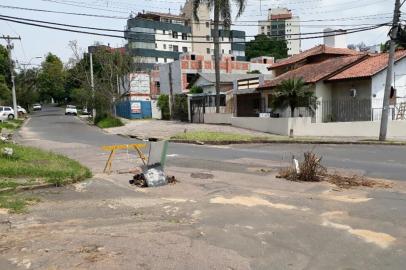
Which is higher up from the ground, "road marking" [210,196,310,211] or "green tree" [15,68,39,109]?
"green tree" [15,68,39,109]

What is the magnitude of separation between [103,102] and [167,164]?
1245 inches

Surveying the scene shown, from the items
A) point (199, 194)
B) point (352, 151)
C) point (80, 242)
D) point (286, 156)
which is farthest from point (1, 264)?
point (352, 151)

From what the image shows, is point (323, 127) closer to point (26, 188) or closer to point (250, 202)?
point (250, 202)

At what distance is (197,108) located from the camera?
42.4 meters

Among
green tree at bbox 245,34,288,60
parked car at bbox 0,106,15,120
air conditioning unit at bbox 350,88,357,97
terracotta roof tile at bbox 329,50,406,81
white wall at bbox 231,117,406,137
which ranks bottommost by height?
white wall at bbox 231,117,406,137

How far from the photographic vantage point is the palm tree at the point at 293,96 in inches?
1179

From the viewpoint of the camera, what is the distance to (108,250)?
20.8 ft

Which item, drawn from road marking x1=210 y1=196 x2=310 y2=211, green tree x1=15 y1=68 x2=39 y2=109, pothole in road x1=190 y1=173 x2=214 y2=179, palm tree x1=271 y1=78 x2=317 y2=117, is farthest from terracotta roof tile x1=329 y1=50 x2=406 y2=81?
green tree x1=15 y1=68 x2=39 y2=109

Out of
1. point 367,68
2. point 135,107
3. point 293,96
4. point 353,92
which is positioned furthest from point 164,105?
point 367,68

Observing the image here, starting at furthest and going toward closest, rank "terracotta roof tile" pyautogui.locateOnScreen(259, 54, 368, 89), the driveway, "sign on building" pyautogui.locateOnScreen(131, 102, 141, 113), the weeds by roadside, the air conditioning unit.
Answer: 1. "sign on building" pyautogui.locateOnScreen(131, 102, 141, 113)
2. "terracotta roof tile" pyautogui.locateOnScreen(259, 54, 368, 89)
3. the air conditioning unit
4. the weeds by roadside
5. the driveway

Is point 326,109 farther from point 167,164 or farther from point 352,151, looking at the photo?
point 167,164

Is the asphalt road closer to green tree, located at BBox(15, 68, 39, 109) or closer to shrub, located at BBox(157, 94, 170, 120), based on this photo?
shrub, located at BBox(157, 94, 170, 120)

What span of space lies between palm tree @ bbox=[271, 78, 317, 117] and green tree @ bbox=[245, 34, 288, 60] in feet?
217

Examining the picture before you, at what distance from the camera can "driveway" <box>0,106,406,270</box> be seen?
6.01 metres
